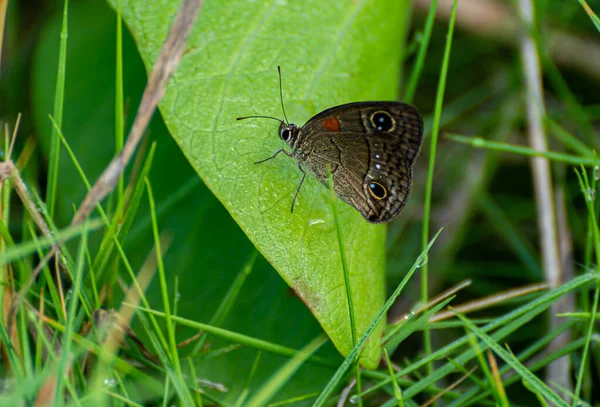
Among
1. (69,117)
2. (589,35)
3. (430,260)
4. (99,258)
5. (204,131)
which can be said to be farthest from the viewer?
(589,35)

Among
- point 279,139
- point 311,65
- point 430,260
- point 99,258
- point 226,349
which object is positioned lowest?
point 430,260

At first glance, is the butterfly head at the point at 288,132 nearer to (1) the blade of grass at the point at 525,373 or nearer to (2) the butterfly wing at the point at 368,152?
(2) the butterfly wing at the point at 368,152

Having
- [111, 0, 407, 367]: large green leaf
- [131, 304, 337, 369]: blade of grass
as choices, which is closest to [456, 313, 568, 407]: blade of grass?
[111, 0, 407, 367]: large green leaf

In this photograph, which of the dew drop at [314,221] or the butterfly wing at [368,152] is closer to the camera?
the dew drop at [314,221]

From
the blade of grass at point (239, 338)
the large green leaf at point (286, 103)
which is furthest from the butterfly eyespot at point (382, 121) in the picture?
the blade of grass at point (239, 338)

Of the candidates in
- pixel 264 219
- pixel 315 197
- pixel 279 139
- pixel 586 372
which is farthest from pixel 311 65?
pixel 586 372

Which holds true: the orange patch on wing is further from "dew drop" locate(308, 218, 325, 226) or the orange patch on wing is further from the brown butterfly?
A: "dew drop" locate(308, 218, 325, 226)

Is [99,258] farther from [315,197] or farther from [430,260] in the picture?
[430,260]
